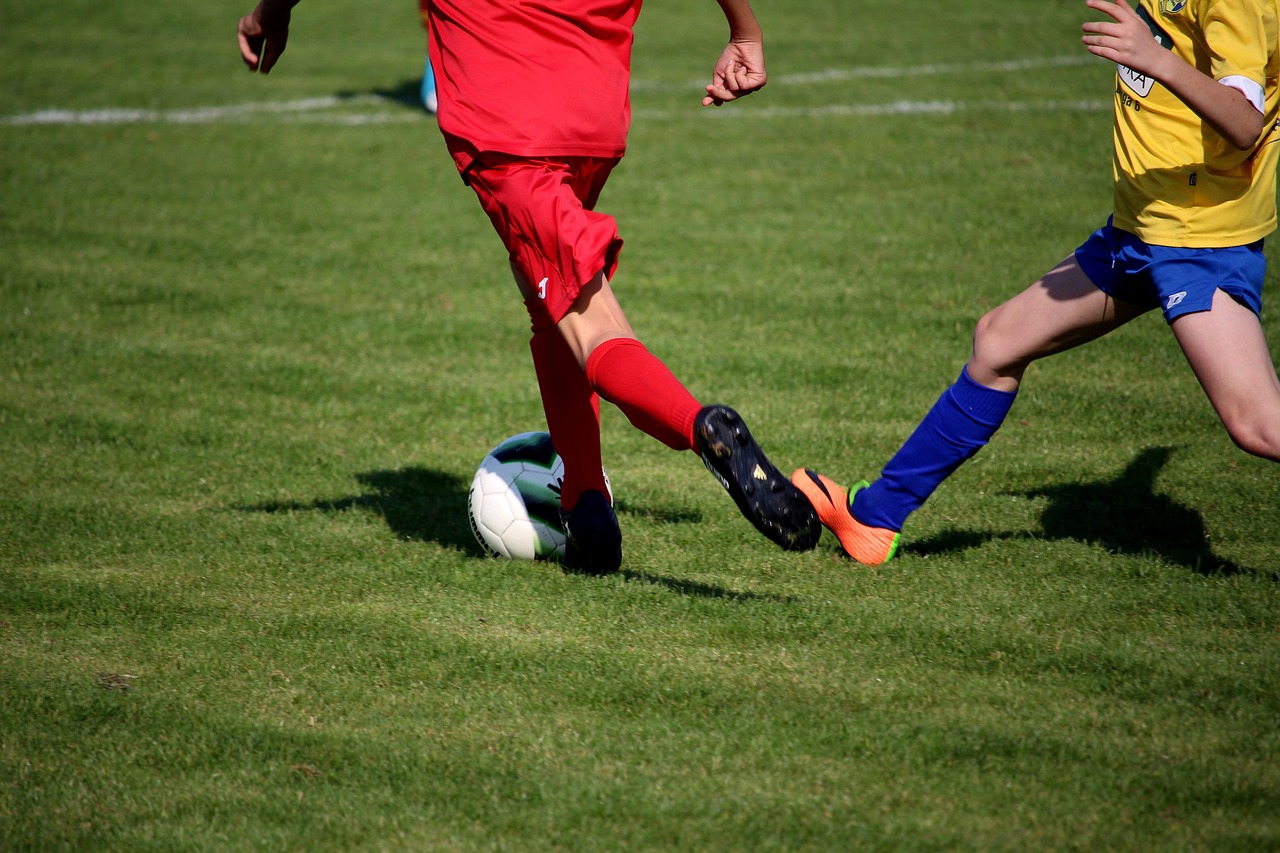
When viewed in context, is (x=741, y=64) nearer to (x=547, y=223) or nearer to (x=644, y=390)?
(x=547, y=223)

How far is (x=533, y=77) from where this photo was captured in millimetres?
3367

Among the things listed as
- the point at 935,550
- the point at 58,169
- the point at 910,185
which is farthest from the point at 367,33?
the point at 935,550

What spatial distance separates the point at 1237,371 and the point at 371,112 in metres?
10.2

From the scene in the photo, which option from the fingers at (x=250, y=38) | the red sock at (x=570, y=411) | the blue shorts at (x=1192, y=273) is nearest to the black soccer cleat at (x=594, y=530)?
the red sock at (x=570, y=411)

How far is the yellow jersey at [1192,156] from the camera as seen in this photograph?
11.0ft

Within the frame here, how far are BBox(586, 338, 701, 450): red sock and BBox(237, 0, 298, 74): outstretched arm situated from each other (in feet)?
5.50

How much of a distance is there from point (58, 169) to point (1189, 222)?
9.37m

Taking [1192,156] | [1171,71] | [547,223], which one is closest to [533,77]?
[547,223]

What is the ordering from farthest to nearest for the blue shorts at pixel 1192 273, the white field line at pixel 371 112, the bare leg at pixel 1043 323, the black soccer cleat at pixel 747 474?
the white field line at pixel 371 112
the bare leg at pixel 1043 323
the blue shorts at pixel 1192 273
the black soccer cleat at pixel 747 474

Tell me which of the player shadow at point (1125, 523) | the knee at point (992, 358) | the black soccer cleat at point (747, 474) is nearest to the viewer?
the black soccer cleat at point (747, 474)

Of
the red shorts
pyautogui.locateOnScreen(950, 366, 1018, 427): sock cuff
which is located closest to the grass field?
pyautogui.locateOnScreen(950, 366, 1018, 427): sock cuff

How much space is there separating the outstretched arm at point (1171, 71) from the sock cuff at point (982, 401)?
1.04 m

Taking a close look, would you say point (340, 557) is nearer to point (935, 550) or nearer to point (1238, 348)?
point (935, 550)

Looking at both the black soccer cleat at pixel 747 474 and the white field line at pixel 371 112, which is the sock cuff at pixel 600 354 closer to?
the black soccer cleat at pixel 747 474
